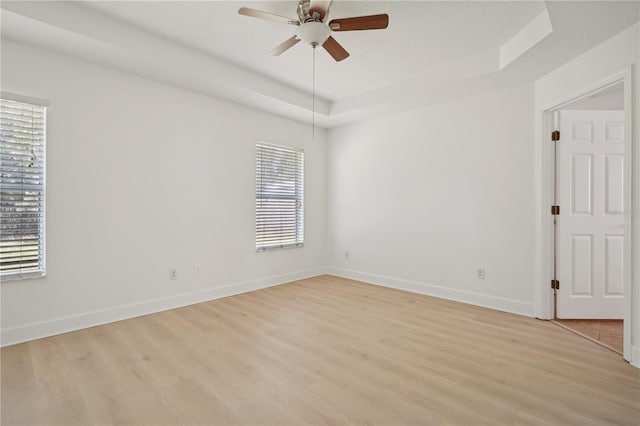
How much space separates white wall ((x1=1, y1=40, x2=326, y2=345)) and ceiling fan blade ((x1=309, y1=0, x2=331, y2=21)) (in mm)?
2213

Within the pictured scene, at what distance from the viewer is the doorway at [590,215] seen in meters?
3.34

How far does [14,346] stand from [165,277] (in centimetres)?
134

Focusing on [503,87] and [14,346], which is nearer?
[14,346]

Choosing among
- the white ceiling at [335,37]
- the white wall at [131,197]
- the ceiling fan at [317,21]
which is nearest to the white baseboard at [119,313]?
the white wall at [131,197]

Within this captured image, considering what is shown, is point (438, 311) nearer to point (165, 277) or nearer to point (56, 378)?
point (165, 277)

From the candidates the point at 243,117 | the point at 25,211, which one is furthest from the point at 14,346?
the point at 243,117

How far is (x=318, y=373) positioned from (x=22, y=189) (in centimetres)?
301

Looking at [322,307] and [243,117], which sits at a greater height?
[243,117]

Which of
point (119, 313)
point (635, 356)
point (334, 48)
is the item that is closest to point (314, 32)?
point (334, 48)

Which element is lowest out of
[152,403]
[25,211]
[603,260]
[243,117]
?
[152,403]

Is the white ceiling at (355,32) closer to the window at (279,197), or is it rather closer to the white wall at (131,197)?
the white wall at (131,197)

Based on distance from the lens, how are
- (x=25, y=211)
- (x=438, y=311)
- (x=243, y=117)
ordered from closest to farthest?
(x=25, y=211) → (x=438, y=311) → (x=243, y=117)

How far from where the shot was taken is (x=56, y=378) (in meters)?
2.18

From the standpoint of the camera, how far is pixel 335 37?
311cm
